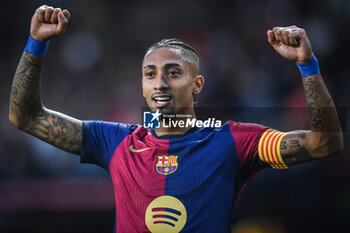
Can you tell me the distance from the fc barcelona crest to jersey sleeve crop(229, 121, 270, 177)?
1.51ft

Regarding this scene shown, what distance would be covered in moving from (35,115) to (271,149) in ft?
5.72

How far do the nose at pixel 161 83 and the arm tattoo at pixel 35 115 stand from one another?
2.26ft

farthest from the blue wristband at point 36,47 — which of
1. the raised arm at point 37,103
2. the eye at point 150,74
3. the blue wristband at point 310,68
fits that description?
the blue wristband at point 310,68

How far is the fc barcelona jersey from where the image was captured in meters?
2.70

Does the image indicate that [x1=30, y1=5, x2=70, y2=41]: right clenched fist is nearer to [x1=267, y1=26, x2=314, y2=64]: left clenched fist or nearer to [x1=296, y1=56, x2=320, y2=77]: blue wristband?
[x1=267, y1=26, x2=314, y2=64]: left clenched fist

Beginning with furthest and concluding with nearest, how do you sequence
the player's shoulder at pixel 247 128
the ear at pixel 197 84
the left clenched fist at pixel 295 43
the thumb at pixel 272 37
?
the ear at pixel 197 84 < the player's shoulder at pixel 247 128 < the thumb at pixel 272 37 < the left clenched fist at pixel 295 43

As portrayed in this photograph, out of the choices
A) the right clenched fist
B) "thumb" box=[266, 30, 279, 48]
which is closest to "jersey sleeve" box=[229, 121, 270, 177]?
"thumb" box=[266, 30, 279, 48]

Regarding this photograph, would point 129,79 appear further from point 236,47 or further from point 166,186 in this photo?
point 166,186

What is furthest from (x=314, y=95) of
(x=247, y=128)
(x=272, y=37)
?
(x=247, y=128)

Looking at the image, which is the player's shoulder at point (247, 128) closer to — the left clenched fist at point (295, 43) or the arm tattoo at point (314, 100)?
the arm tattoo at point (314, 100)

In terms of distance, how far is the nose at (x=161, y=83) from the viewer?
3.02 metres

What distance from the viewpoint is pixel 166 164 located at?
2889mm

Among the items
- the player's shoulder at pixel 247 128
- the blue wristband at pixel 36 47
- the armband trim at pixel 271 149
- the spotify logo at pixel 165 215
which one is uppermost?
the blue wristband at pixel 36 47

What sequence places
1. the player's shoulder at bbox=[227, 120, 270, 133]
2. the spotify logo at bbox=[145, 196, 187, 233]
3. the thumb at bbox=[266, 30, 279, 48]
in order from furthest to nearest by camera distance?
the player's shoulder at bbox=[227, 120, 270, 133], the spotify logo at bbox=[145, 196, 187, 233], the thumb at bbox=[266, 30, 279, 48]
